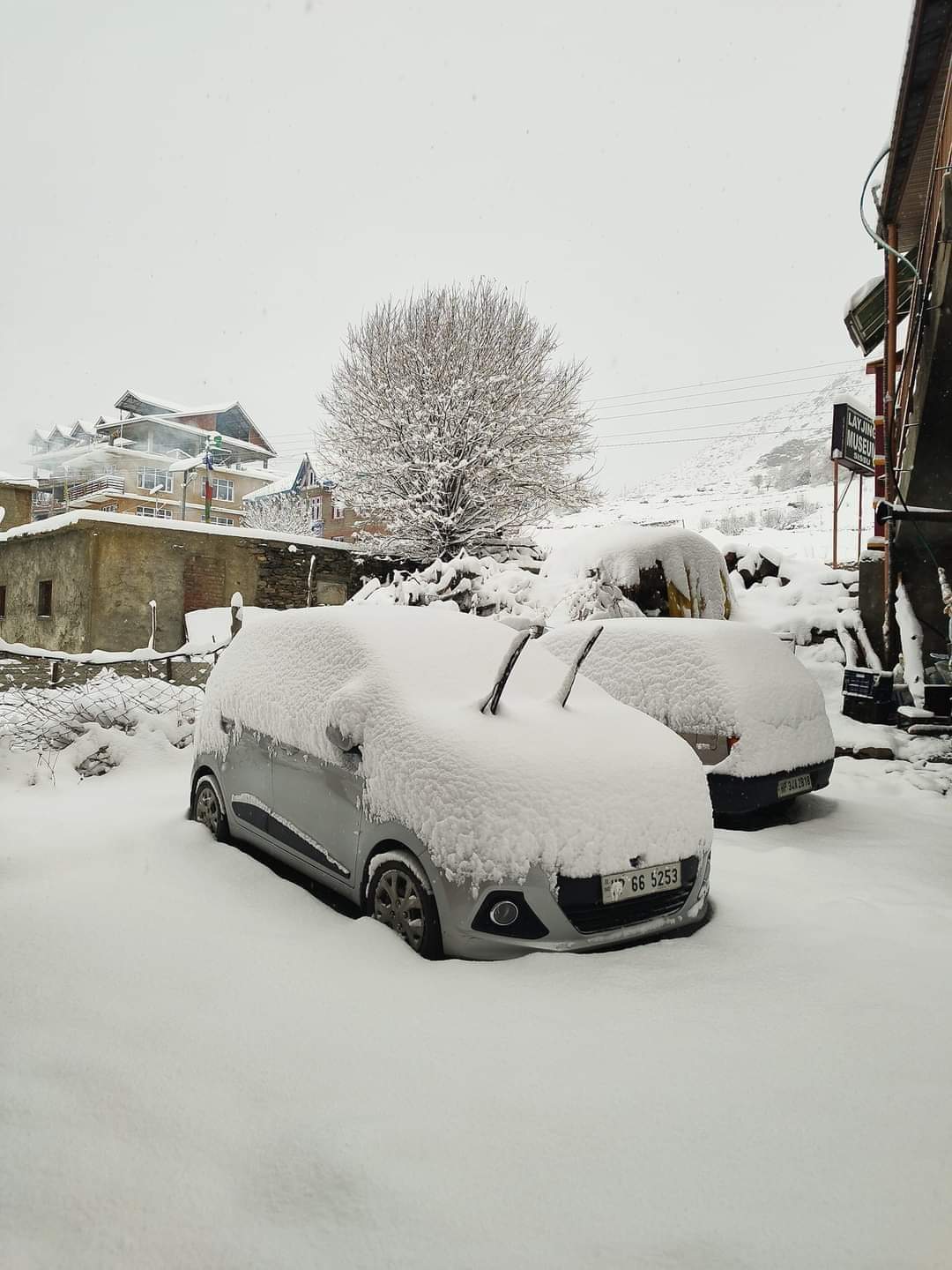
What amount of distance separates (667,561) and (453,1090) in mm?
9304

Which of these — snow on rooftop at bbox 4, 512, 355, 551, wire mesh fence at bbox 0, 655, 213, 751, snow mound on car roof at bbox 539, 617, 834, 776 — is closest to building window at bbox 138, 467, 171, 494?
snow on rooftop at bbox 4, 512, 355, 551

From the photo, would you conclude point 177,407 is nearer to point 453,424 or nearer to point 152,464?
point 152,464

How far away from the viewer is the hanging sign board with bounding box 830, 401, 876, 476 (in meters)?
13.7

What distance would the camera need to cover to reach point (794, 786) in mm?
5379

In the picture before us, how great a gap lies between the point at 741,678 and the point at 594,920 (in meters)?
2.85

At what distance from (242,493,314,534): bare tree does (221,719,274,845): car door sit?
39.6 meters

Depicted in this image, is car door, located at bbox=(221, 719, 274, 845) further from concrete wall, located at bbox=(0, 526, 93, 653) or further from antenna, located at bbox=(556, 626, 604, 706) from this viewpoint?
concrete wall, located at bbox=(0, 526, 93, 653)

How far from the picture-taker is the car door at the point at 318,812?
3.37m

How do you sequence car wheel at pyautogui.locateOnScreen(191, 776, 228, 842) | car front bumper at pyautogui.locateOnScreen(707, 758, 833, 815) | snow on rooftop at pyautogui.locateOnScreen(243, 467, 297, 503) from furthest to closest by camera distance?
snow on rooftop at pyautogui.locateOnScreen(243, 467, 297, 503)
car front bumper at pyautogui.locateOnScreen(707, 758, 833, 815)
car wheel at pyautogui.locateOnScreen(191, 776, 228, 842)

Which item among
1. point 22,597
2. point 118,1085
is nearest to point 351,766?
point 118,1085

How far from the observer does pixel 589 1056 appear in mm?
2375

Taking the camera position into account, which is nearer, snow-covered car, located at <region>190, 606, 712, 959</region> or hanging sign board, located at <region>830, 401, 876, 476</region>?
snow-covered car, located at <region>190, 606, 712, 959</region>

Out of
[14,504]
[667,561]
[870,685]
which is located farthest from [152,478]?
[870,685]

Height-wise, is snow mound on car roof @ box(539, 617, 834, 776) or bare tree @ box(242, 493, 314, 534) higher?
bare tree @ box(242, 493, 314, 534)
